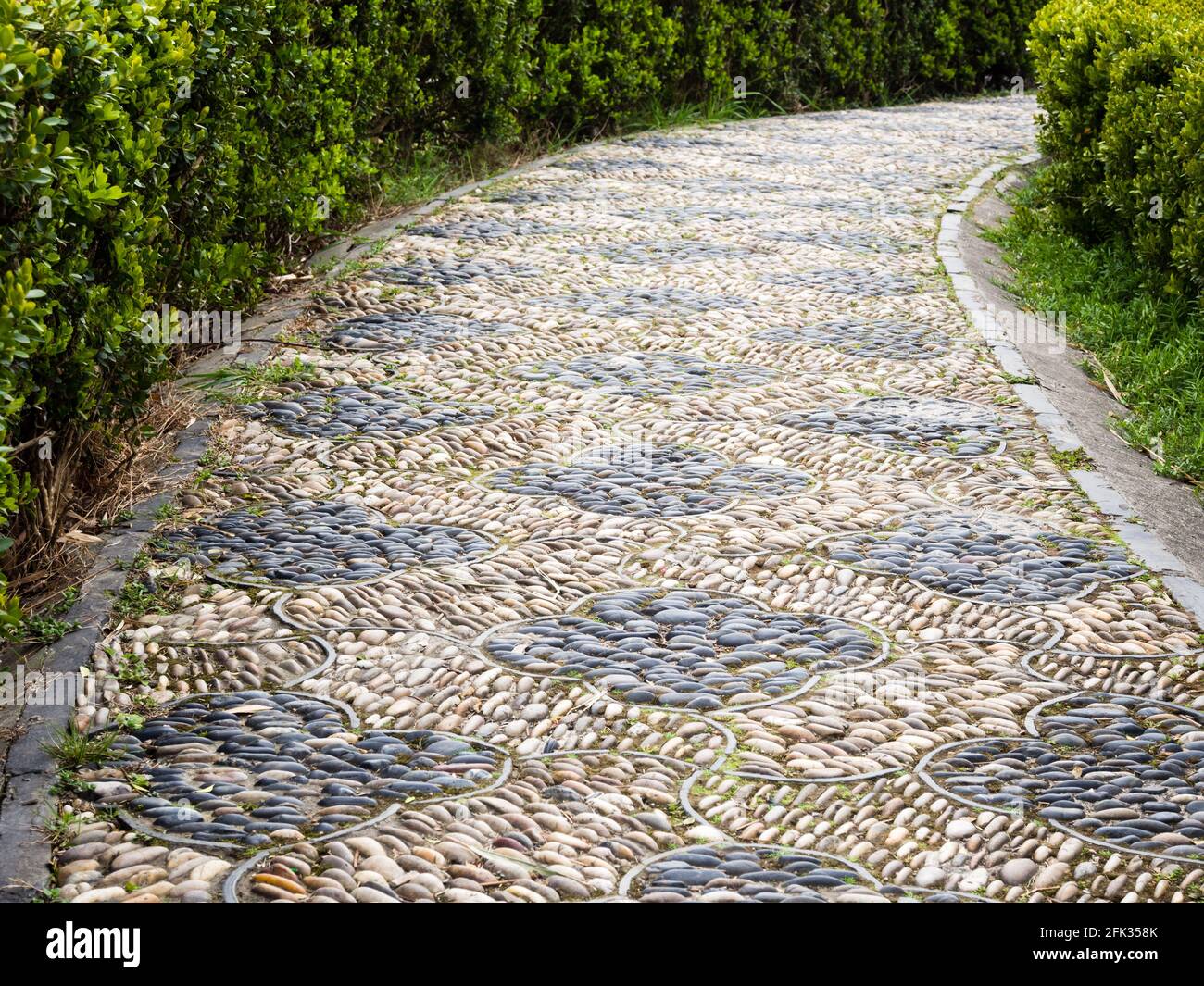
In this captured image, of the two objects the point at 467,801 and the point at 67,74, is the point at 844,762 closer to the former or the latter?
the point at 467,801

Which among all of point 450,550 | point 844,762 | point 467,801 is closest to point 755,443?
point 450,550

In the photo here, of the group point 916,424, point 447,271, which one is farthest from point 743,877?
point 447,271

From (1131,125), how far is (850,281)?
1878 millimetres

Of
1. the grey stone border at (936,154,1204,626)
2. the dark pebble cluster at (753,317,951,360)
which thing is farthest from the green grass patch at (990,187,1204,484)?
the dark pebble cluster at (753,317,951,360)

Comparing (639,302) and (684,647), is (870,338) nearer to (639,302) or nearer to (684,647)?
(639,302)

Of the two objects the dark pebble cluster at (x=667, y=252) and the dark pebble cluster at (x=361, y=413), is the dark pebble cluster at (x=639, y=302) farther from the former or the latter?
the dark pebble cluster at (x=361, y=413)

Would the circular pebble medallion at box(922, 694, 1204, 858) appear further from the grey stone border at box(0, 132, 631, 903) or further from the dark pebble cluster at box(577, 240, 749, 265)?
the dark pebble cluster at box(577, 240, 749, 265)

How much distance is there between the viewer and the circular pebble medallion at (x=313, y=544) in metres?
4.23

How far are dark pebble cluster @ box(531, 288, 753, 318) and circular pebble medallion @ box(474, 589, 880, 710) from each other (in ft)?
11.2

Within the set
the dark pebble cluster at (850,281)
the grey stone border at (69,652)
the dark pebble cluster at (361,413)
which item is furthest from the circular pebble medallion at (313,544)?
the dark pebble cluster at (850,281)

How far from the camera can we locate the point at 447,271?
784cm

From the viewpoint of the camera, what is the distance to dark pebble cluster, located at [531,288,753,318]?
7.30 metres

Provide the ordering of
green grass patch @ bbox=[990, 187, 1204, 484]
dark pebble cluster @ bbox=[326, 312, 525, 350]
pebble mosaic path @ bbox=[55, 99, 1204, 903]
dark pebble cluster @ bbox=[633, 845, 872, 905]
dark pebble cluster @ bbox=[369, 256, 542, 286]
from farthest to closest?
dark pebble cluster @ bbox=[369, 256, 542, 286] → dark pebble cluster @ bbox=[326, 312, 525, 350] → green grass patch @ bbox=[990, 187, 1204, 484] → pebble mosaic path @ bbox=[55, 99, 1204, 903] → dark pebble cluster @ bbox=[633, 845, 872, 905]
